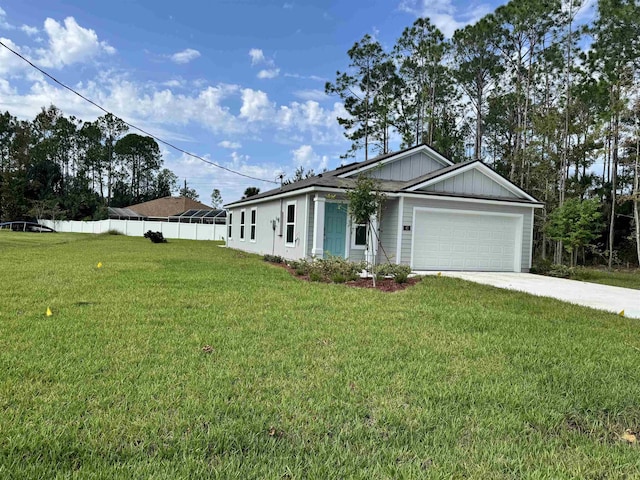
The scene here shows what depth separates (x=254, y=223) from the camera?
18.8 meters

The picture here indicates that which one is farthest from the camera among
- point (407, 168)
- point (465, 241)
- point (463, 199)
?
point (407, 168)

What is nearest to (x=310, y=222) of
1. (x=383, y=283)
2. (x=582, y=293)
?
(x=383, y=283)

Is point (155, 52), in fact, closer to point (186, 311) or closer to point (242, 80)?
point (242, 80)

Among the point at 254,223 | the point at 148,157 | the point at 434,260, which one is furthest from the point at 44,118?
the point at 434,260

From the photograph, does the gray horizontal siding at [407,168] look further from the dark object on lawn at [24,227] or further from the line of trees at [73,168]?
the line of trees at [73,168]

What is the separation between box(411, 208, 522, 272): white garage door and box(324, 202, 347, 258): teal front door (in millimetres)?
2269

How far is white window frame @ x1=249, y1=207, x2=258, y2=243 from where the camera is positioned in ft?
60.5

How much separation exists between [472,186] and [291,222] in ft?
20.5

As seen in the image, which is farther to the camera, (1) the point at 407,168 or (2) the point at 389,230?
(1) the point at 407,168

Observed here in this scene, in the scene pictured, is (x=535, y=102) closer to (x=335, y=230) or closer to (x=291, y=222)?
(x=335, y=230)

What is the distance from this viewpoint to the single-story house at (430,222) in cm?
1257

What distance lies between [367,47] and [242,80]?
1135 cm

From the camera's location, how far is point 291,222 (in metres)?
14.1

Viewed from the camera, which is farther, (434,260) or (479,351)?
(434,260)
